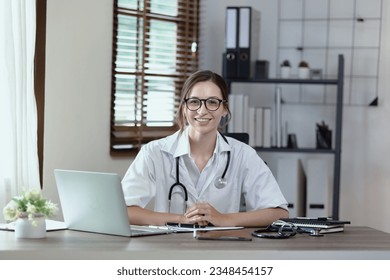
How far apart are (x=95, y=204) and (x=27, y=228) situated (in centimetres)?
23

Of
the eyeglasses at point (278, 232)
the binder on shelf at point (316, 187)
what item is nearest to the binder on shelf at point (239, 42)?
the binder on shelf at point (316, 187)

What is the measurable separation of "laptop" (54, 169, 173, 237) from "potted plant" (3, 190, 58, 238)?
0.13 m

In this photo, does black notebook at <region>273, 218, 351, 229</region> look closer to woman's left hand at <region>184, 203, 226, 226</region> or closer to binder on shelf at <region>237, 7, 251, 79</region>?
woman's left hand at <region>184, 203, 226, 226</region>

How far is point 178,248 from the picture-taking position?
2291mm

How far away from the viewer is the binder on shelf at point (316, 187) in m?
4.71

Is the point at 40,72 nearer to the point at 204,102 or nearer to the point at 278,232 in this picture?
the point at 204,102

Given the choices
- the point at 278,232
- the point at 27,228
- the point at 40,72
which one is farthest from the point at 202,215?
the point at 40,72

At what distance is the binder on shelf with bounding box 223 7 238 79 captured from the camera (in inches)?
179

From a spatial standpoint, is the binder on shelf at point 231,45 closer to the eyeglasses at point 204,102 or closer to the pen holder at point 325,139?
the pen holder at point 325,139

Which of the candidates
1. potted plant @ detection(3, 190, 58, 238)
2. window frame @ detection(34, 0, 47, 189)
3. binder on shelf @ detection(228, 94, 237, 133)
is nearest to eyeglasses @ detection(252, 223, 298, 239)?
potted plant @ detection(3, 190, 58, 238)
